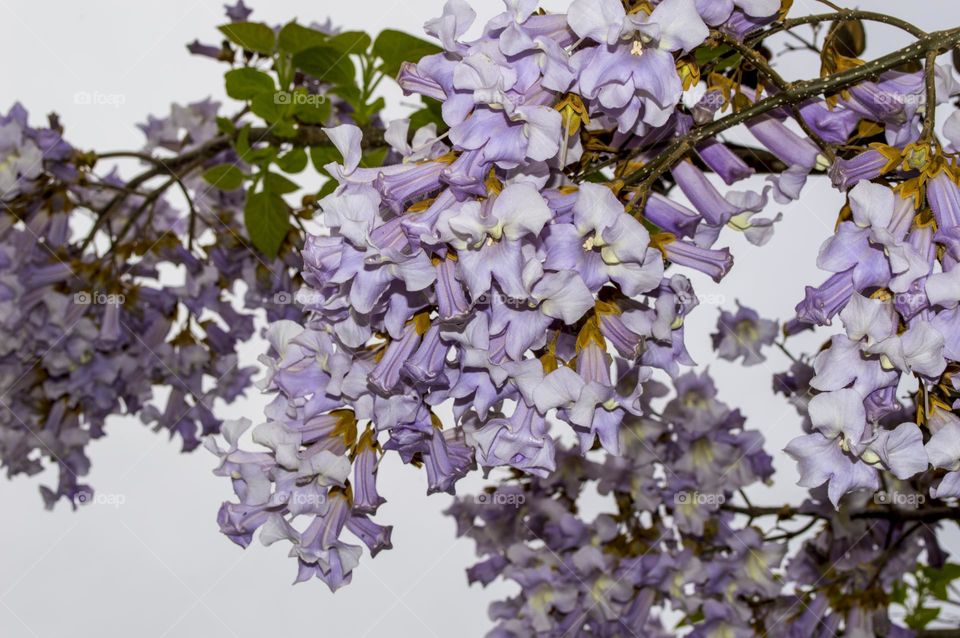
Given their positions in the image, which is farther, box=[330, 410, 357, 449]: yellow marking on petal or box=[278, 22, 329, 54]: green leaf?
box=[278, 22, 329, 54]: green leaf

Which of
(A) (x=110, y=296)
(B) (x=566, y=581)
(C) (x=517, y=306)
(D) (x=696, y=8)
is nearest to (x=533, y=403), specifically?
(C) (x=517, y=306)

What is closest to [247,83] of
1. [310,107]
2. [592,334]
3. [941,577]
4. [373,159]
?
[310,107]

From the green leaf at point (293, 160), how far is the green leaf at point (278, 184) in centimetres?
2

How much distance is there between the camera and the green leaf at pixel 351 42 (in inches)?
42.9

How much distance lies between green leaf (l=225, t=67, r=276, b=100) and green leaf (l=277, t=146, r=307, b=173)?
8 cm

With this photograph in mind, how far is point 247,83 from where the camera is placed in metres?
1.12

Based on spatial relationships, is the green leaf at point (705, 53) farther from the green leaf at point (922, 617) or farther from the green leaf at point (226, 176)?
the green leaf at point (922, 617)

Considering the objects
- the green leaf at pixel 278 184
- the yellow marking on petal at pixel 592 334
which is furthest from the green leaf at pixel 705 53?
the green leaf at pixel 278 184

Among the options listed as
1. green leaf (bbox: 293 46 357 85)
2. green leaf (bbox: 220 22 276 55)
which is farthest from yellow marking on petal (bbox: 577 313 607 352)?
green leaf (bbox: 220 22 276 55)

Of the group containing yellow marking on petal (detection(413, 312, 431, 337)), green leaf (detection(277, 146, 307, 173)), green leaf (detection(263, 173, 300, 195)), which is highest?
green leaf (detection(277, 146, 307, 173))

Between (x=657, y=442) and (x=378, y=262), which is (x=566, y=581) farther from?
(x=378, y=262)

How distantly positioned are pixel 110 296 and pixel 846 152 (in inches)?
42.4

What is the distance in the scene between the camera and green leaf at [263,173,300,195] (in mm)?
1208

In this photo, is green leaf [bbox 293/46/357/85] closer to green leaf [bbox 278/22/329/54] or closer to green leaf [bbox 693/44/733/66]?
green leaf [bbox 278/22/329/54]
